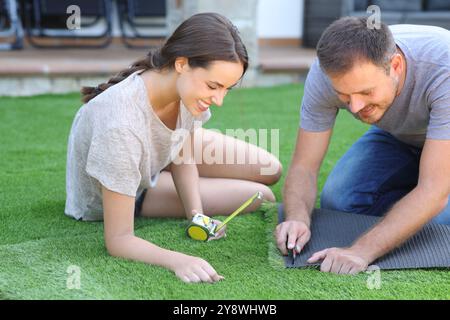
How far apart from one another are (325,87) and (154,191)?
0.66m

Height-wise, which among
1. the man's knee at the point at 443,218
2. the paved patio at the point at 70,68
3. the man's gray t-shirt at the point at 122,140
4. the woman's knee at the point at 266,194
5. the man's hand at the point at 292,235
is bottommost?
the paved patio at the point at 70,68

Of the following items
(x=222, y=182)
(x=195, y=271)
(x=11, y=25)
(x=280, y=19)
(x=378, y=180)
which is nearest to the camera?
(x=195, y=271)

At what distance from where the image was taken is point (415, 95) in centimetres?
175

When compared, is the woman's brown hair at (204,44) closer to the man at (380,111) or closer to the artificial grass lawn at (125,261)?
the man at (380,111)

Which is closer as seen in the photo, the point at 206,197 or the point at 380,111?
the point at 380,111

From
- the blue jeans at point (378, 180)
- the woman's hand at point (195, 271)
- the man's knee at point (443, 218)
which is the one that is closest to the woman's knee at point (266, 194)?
the blue jeans at point (378, 180)

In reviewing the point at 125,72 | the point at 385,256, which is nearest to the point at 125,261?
the point at 125,72

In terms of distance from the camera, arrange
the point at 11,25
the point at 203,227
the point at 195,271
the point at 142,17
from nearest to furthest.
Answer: the point at 195,271
the point at 203,227
the point at 11,25
the point at 142,17

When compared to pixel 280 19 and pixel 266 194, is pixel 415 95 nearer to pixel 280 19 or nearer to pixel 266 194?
pixel 266 194

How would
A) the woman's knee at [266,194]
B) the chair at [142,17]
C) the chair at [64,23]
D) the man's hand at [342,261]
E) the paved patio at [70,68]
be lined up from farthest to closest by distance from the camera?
the chair at [142,17] < the chair at [64,23] < the paved patio at [70,68] < the woman's knee at [266,194] < the man's hand at [342,261]

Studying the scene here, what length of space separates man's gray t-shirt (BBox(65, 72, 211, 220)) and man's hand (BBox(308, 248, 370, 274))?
51 centimetres

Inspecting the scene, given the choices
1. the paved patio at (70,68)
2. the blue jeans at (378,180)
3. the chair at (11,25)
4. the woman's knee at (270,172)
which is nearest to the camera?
the blue jeans at (378,180)

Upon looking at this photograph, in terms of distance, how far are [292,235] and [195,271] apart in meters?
0.33

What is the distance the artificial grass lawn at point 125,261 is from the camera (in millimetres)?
1528
